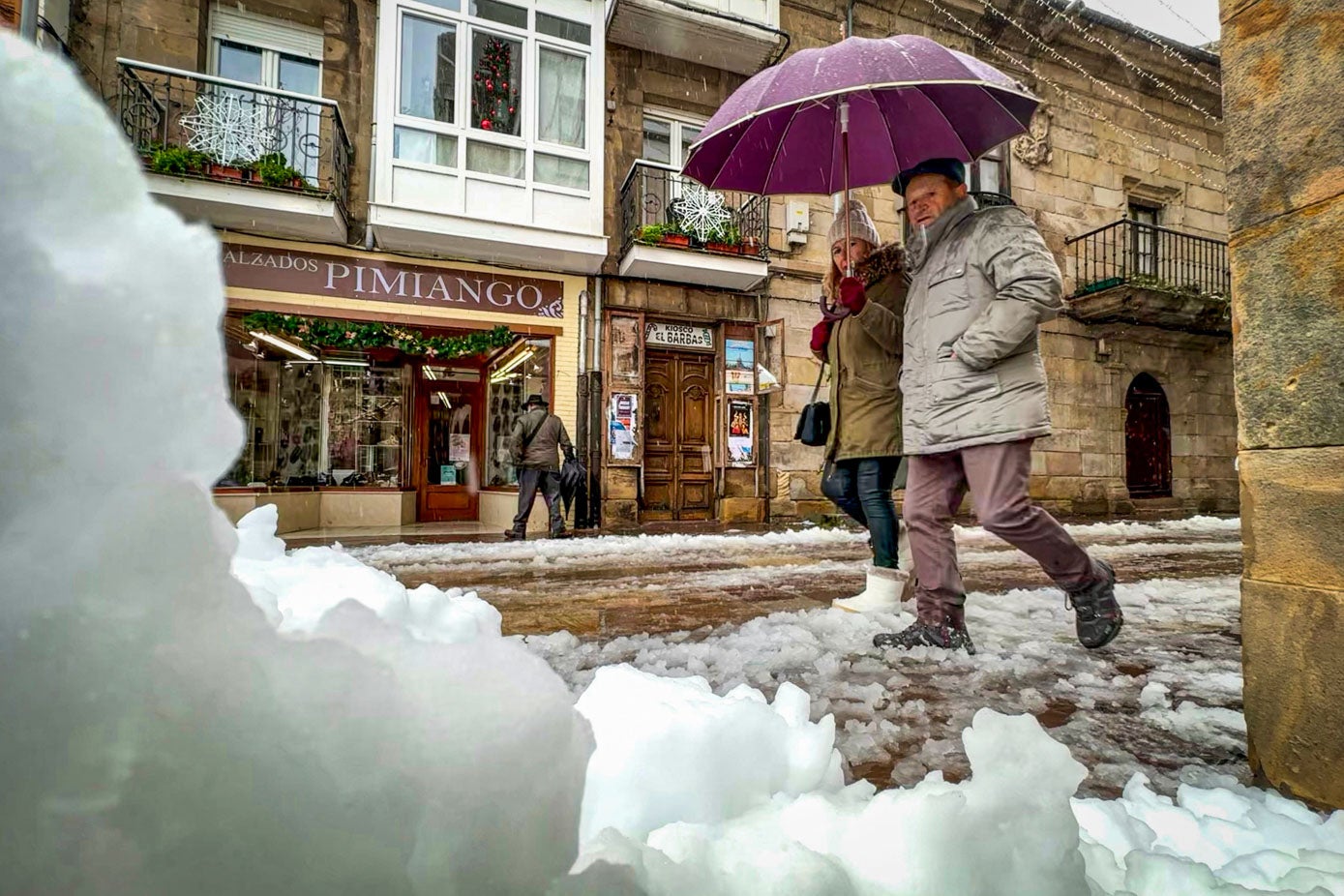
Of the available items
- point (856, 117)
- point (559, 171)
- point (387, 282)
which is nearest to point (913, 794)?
point (856, 117)

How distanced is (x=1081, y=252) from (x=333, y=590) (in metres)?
15.7

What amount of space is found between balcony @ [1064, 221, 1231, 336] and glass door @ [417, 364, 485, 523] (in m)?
11.3

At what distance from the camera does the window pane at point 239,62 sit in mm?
8867

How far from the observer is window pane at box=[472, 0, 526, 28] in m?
9.45

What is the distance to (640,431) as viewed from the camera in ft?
33.4

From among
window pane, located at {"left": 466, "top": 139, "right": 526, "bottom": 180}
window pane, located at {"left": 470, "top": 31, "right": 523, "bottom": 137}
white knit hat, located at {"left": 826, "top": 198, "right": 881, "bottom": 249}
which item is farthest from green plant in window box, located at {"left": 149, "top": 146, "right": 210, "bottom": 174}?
white knit hat, located at {"left": 826, "top": 198, "right": 881, "bottom": 249}

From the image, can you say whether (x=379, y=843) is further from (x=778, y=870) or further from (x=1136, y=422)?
(x=1136, y=422)

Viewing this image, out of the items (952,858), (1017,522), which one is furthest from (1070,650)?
(952,858)

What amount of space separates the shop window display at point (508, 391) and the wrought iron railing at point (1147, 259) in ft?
32.9

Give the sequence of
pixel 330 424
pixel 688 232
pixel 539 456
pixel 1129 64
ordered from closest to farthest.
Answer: pixel 539 456
pixel 688 232
pixel 330 424
pixel 1129 64

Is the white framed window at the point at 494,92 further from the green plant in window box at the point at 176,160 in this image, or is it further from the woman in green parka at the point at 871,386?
the woman in green parka at the point at 871,386

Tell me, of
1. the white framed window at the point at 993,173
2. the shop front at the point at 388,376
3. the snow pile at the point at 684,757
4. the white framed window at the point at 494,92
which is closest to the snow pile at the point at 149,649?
the snow pile at the point at 684,757

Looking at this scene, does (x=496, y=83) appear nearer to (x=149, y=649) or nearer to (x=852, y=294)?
(x=852, y=294)

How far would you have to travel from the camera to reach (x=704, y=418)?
36.6 ft
